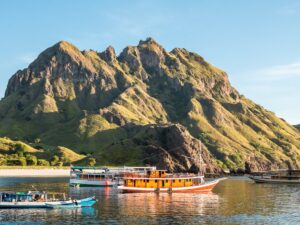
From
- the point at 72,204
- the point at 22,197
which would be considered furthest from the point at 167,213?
the point at 22,197

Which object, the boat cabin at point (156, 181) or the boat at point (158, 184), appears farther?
the boat cabin at point (156, 181)

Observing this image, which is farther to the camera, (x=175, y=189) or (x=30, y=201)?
(x=175, y=189)

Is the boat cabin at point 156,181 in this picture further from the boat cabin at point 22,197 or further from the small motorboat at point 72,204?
the boat cabin at point 22,197

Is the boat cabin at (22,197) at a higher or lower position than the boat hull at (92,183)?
lower

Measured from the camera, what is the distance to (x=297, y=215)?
3809 inches

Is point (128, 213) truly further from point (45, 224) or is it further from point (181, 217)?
point (45, 224)

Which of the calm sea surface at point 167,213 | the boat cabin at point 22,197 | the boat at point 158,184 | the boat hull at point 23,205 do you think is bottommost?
the calm sea surface at point 167,213

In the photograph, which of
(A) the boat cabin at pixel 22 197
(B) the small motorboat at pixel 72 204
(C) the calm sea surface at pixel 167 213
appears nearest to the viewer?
(C) the calm sea surface at pixel 167 213

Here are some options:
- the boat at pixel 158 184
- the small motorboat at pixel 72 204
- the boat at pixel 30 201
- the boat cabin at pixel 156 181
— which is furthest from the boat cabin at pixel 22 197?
the boat cabin at pixel 156 181

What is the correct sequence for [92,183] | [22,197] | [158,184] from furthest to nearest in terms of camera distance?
[92,183] → [158,184] → [22,197]

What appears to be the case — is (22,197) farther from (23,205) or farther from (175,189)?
(175,189)

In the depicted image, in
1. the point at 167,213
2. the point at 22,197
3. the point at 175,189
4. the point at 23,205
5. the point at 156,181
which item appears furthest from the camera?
the point at 175,189

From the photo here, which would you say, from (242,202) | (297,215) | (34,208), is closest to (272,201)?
(242,202)

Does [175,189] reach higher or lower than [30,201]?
higher
